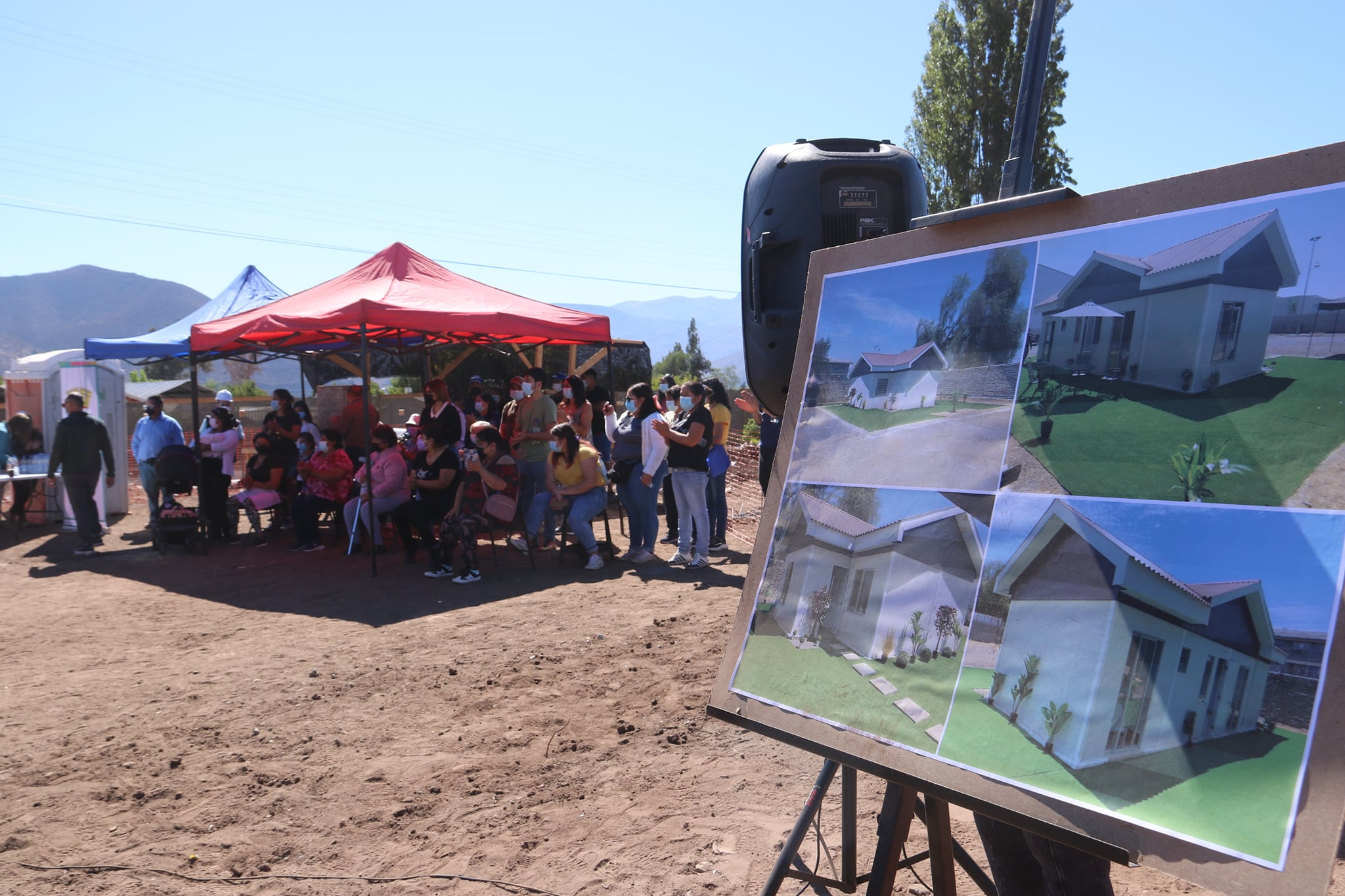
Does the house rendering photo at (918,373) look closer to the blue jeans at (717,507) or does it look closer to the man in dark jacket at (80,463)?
the blue jeans at (717,507)

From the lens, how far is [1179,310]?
4.40ft

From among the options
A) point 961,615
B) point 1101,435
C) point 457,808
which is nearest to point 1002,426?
point 1101,435

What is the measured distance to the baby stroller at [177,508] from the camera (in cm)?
912

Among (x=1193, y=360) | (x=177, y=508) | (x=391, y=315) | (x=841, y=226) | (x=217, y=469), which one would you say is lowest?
(x=177, y=508)

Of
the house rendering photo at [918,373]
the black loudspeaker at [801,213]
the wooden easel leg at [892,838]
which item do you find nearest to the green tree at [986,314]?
the house rendering photo at [918,373]

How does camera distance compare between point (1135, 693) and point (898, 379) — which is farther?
point (898, 379)

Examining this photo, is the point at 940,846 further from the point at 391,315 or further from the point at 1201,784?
the point at 391,315

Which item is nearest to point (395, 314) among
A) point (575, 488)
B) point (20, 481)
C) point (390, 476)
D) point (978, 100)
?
point (390, 476)

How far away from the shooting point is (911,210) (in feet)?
8.57

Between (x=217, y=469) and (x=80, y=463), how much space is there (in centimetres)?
138

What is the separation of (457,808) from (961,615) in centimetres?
264

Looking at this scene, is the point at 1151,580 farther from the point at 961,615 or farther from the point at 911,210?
the point at 911,210

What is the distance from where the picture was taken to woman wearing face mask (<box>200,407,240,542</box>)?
9.49 metres

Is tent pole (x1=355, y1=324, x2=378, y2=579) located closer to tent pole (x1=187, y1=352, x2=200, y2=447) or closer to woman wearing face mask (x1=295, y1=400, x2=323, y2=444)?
woman wearing face mask (x1=295, y1=400, x2=323, y2=444)
